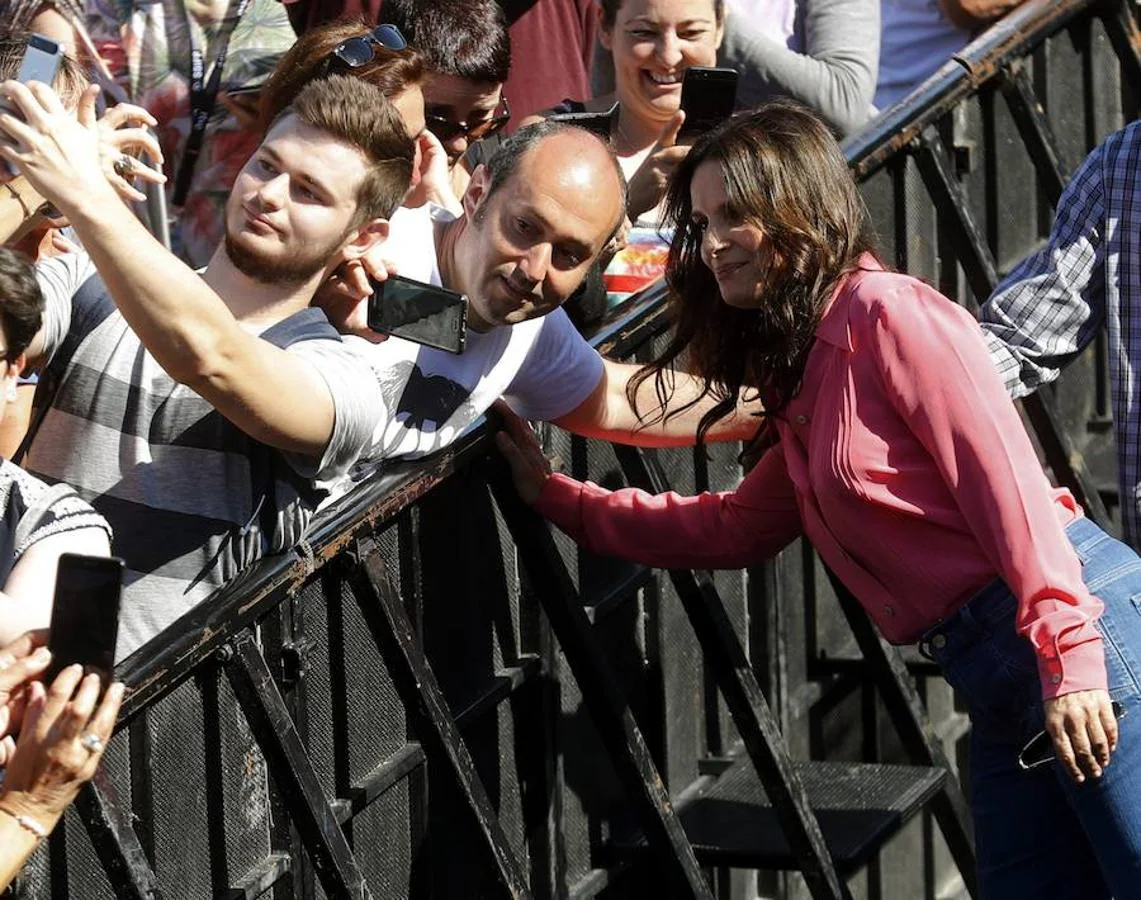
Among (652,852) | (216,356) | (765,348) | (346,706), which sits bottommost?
(652,852)

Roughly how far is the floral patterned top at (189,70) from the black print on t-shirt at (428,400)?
68.2 inches

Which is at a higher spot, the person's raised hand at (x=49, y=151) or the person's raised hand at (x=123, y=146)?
the person's raised hand at (x=49, y=151)

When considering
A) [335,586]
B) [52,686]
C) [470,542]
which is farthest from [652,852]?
[52,686]

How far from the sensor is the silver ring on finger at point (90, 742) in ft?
9.01

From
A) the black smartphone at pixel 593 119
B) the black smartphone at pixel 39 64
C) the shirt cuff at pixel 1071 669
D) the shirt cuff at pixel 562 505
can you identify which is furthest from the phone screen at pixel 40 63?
the shirt cuff at pixel 1071 669

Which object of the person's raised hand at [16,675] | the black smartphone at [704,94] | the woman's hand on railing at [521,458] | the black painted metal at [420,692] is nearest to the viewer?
the person's raised hand at [16,675]

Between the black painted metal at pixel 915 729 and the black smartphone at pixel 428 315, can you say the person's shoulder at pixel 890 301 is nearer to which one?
the black smartphone at pixel 428 315

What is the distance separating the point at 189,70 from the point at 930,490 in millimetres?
2597

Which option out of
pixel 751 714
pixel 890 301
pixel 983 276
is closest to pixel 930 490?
pixel 890 301

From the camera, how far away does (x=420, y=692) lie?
11.7ft

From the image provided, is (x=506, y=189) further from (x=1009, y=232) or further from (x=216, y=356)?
(x=1009, y=232)

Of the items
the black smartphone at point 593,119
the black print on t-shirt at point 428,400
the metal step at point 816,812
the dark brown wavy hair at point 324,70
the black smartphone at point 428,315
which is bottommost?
the metal step at point 816,812

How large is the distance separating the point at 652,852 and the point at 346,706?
900mm

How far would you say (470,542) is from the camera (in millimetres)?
3908
